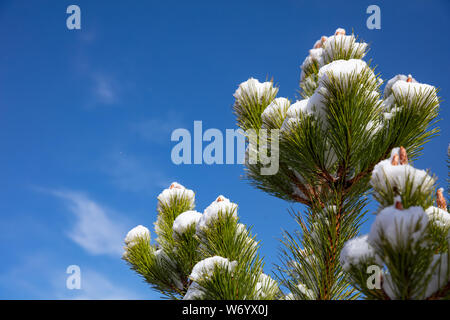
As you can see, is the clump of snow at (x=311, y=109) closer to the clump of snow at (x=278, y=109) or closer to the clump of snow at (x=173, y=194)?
the clump of snow at (x=278, y=109)

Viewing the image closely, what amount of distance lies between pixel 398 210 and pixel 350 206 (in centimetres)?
106

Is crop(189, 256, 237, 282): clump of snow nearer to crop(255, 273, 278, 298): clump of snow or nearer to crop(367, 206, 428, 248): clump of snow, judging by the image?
crop(255, 273, 278, 298): clump of snow

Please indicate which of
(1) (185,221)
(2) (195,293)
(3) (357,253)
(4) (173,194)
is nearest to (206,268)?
(2) (195,293)

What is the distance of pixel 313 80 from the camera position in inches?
110

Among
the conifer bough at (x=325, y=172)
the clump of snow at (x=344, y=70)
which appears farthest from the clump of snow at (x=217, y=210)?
the clump of snow at (x=344, y=70)

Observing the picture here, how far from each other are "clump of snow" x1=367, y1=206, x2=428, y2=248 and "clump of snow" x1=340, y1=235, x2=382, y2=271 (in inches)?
8.6

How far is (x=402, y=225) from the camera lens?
3.73 feet

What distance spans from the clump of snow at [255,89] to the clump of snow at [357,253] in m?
1.30

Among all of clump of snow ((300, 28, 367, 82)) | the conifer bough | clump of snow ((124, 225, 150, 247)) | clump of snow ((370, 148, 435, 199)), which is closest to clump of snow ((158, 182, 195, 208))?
clump of snow ((124, 225, 150, 247))

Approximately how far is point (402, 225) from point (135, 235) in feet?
9.65

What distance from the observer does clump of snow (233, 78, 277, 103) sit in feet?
7.81

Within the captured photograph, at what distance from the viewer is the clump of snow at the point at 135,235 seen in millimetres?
3506

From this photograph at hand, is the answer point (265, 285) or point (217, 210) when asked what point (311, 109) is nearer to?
point (217, 210)
